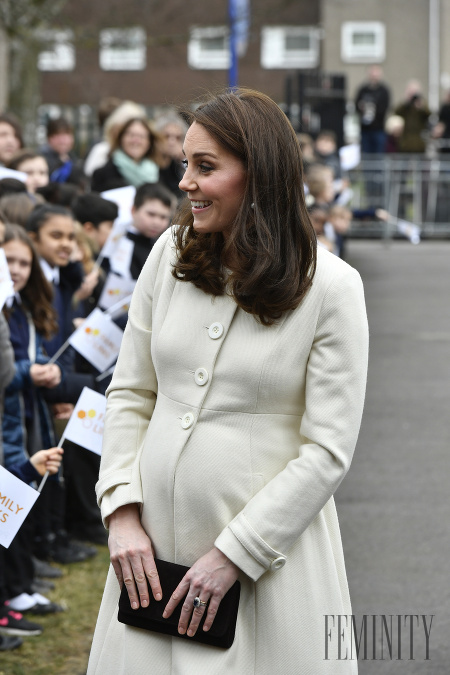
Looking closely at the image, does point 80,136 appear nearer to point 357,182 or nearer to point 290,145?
point 357,182

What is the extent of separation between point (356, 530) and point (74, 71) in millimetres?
37496

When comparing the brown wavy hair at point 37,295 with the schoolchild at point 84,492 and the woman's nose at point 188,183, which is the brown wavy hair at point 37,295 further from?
the woman's nose at point 188,183

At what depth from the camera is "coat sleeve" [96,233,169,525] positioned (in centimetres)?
284

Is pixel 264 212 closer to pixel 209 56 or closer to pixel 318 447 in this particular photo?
pixel 318 447

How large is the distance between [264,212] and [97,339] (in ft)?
8.11

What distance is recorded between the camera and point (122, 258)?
6.63 metres

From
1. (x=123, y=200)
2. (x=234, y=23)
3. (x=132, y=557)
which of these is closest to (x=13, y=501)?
(x=132, y=557)

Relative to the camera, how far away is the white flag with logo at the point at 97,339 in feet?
16.5

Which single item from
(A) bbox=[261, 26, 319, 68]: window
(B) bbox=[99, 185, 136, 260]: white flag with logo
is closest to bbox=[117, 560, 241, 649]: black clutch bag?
(B) bbox=[99, 185, 136, 260]: white flag with logo

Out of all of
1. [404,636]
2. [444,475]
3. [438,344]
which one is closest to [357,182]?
[438,344]

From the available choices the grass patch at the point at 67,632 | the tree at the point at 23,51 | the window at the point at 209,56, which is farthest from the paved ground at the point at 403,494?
the window at the point at 209,56

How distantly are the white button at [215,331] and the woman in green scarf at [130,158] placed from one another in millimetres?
6371

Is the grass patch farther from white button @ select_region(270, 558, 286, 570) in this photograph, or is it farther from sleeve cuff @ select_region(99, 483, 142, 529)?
white button @ select_region(270, 558, 286, 570)

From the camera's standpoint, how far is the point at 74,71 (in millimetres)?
41531
